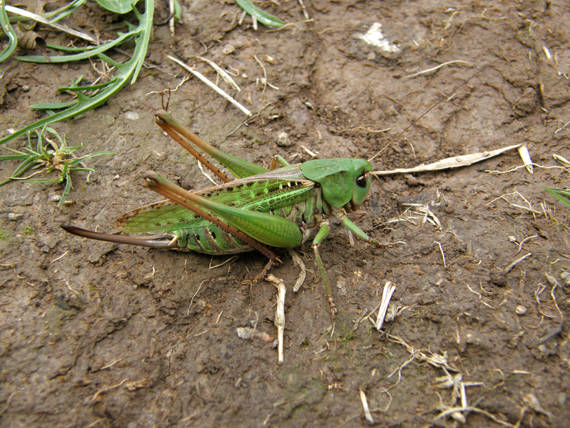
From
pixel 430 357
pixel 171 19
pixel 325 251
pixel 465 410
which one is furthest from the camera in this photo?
pixel 171 19

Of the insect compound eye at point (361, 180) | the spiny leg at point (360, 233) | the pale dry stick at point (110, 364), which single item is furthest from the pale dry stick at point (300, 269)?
the pale dry stick at point (110, 364)

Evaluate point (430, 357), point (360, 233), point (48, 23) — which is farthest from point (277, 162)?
point (48, 23)

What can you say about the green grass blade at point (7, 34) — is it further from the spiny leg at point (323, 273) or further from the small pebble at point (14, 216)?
the spiny leg at point (323, 273)

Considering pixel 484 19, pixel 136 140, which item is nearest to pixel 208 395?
pixel 136 140

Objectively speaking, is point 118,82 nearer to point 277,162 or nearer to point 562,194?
point 277,162

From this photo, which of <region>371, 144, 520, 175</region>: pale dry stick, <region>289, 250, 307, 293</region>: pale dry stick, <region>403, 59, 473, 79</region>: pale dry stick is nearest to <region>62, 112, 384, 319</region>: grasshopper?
<region>289, 250, 307, 293</region>: pale dry stick

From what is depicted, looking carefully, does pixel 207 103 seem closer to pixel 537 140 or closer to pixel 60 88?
pixel 60 88

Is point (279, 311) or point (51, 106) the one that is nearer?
point (279, 311)
